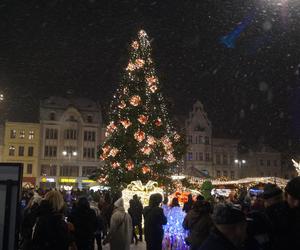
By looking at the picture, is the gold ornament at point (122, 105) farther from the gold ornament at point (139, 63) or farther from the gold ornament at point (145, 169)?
the gold ornament at point (145, 169)

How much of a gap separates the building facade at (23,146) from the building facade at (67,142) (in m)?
1.02

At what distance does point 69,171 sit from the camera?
6228cm

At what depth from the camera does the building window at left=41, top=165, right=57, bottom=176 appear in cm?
6131

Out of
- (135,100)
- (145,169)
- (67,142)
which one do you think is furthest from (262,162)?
(145,169)

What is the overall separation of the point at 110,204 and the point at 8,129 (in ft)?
161

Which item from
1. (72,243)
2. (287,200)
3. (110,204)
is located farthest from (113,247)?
(110,204)

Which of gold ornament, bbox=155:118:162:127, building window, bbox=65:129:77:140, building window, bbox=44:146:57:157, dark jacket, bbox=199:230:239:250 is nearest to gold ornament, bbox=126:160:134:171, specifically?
gold ornament, bbox=155:118:162:127

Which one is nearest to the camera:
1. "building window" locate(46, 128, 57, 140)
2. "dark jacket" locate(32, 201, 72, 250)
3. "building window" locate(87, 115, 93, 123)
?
"dark jacket" locate(32, 201, 72, 250)

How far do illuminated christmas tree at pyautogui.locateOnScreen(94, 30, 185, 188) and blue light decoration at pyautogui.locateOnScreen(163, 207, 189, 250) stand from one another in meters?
13.1

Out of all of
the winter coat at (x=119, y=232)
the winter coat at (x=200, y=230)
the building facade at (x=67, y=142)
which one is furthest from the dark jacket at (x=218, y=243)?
the building facade at (x=67, y=142)

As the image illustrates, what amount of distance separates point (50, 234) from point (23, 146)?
5885 centimetres

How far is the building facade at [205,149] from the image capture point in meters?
69.9

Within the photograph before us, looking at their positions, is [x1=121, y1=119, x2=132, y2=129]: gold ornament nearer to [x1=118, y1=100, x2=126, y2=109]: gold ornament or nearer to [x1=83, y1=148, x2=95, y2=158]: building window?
[x1=118, y1=100, x2=126, y2=109]: gold ornament

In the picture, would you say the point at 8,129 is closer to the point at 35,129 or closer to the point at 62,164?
the point at 35,129
